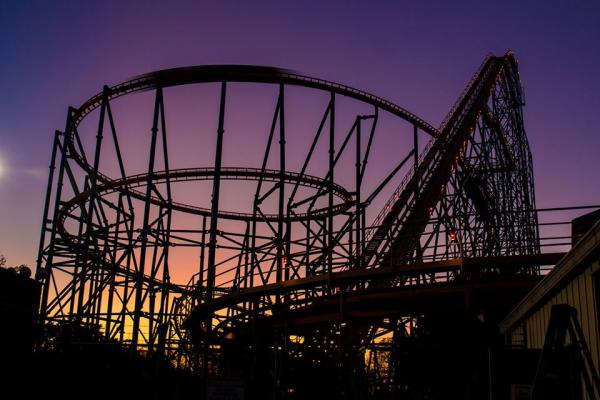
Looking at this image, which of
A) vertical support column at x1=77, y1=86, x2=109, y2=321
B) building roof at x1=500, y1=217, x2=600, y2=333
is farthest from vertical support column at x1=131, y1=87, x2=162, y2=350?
building roof at x1=500, y1=217, x2=600, y2=333

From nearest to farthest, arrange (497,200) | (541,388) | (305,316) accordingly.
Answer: (541,388)
(305,316)
(497,200)

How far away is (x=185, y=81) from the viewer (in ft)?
65.1

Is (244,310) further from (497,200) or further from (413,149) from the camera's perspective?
(497,200)

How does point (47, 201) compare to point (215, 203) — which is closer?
point (215, 203)

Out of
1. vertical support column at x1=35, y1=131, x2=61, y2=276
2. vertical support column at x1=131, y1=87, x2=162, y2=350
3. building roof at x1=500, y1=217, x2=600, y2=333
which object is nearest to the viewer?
building roof at x1=500, y1=217, x2=600, y2=333

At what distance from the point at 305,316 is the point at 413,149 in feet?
27.1

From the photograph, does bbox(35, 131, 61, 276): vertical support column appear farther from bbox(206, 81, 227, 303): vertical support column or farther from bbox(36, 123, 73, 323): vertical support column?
bbox(206, 81, 227, 303): vertical support column

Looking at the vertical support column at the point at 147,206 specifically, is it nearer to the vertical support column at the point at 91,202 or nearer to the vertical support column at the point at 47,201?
the vertical support column at the point at 91,202

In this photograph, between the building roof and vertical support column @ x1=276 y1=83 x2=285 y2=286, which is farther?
vertical support column @ x1=276 y1=83 x2=285 y2=286

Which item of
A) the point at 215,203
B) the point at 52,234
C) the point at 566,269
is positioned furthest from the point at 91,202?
the point at 566,269

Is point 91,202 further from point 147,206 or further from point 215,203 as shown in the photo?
point 215,203

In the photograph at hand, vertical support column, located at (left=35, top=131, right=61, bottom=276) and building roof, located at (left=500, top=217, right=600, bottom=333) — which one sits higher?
vertical support column, located at (left=35, top=131, right=61, bottom=276)

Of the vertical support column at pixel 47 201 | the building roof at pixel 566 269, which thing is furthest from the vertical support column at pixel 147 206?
the building roof at pixel 566 269

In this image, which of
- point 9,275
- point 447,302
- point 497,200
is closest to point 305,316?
point 447,302
